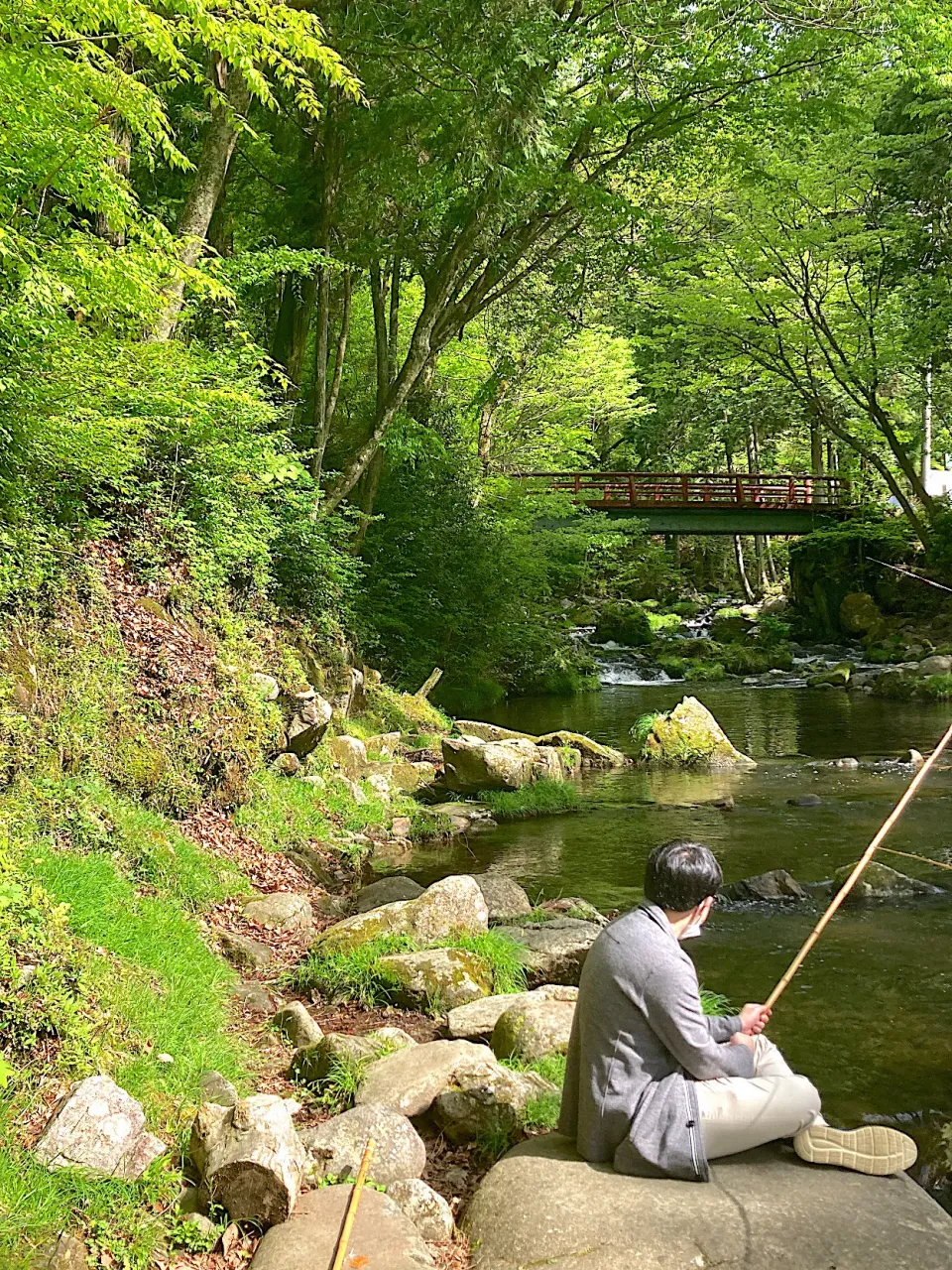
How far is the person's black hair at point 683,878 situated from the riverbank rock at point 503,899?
3.90 metres

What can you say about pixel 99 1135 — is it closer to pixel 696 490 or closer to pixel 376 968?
pixel 376 968

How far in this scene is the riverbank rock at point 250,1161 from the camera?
315 cm

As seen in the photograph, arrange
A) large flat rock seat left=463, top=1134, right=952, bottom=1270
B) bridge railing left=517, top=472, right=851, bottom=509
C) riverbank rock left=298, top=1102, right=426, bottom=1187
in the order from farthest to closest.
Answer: bridge railing left=517, top=472, right=851, bottom=509, riverbank rock left=298, top=1102, right=426, bottom=1187, large flat rock seat left=463, top=1134, right=952, bottom=1270

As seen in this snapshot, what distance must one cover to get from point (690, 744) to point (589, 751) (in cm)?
145

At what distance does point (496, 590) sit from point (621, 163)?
8.27 meters

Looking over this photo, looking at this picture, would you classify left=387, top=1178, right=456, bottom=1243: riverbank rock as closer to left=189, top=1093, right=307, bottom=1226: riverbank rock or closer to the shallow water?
left=189, top=1093, right=307, bottom=1226: riverbank rock

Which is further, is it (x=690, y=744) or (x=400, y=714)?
(x=400, y=714)

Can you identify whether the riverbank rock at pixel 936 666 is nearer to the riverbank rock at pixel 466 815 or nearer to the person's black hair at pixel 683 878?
the riverbank rock at pixel 466 815

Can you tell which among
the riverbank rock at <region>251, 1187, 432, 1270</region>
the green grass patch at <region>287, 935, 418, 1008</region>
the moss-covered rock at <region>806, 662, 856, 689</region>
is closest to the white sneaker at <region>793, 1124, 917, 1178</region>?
the riverbank rock at <region>251, 1187, 432, 1270</region>

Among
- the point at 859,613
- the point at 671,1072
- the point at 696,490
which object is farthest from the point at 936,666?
the point at 671,1072

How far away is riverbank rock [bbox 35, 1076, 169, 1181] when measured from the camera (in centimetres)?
305

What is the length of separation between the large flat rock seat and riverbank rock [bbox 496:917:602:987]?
2.64m

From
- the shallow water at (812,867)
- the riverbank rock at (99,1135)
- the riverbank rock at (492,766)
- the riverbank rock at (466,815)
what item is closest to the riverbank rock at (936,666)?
the shallow water at (812,867)

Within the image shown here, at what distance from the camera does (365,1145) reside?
11.8 feet
